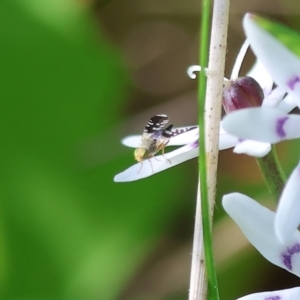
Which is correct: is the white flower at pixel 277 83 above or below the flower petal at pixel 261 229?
above

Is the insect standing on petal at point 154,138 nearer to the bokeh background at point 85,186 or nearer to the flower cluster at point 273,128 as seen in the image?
the flower cluster at point 273,128

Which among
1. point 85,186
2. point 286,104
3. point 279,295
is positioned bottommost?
point 279,295

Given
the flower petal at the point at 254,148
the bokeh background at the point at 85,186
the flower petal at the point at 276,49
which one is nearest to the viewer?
the flower petal at the point at 276,49

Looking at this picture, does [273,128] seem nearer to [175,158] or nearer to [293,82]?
[293,82]

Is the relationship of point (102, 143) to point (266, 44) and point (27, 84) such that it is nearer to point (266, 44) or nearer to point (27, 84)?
point (27, 84)

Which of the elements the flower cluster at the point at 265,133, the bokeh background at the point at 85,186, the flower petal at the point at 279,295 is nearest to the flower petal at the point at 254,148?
the flower cluster at the point at 265,133

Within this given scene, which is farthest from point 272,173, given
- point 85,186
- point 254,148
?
point 85,186
